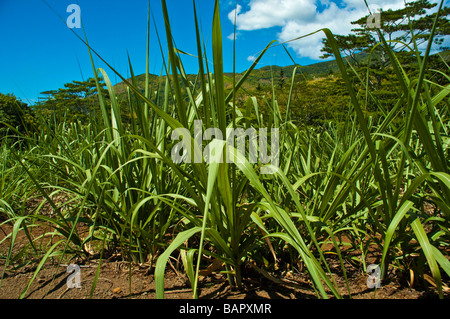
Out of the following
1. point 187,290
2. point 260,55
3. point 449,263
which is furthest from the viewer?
point 187,290

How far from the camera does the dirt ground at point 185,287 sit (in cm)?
71

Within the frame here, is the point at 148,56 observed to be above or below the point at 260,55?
above

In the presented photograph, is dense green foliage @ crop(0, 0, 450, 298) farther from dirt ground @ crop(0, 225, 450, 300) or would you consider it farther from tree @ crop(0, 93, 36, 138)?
tree @ crop(0, 93, 36, 138)

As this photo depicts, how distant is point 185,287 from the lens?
764 mm

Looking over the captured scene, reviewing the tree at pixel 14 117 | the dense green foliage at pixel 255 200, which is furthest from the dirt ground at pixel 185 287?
the tree at pixel 14 117

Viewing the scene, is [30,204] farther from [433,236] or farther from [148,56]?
[433,236]

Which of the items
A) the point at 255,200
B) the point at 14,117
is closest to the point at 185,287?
the point at 255,200

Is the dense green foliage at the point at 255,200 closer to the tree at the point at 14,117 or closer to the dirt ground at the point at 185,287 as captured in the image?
the dirt ground at the point at 185,287

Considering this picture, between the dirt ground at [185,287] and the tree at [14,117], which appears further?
the tree at [14,117]

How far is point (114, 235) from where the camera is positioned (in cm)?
95

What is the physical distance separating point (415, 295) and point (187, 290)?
60 cm

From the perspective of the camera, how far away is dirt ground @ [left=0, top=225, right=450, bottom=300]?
2.32 ft

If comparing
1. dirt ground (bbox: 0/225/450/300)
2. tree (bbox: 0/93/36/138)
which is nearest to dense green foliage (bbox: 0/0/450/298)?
dirt ground (bbox: 0/225/450/300)
